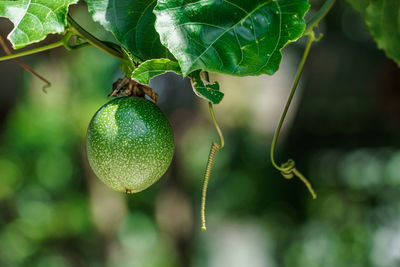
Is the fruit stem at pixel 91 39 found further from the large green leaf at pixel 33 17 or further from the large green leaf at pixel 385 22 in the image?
the large green leaf at pixel 385 22

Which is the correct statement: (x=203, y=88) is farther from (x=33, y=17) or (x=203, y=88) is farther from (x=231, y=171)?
(x=231, y=171)

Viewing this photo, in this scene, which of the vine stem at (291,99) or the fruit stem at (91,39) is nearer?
the fruit stem at (91,39)

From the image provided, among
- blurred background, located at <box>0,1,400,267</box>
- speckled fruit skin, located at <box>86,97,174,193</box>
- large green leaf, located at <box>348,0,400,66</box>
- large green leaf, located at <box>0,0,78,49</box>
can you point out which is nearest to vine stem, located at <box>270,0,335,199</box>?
large green leaf, located at <box>348,0,400,66</box>

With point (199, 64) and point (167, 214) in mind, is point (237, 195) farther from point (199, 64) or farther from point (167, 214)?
point (199, 64)

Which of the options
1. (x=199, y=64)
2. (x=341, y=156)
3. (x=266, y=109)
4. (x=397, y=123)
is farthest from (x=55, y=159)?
(x=199, y=64)

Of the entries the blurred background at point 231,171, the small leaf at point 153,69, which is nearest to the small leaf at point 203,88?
the small leaf at point 153,69

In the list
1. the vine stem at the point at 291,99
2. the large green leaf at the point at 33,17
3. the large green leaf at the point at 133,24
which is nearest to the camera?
the large green leaf at the point at 33,17
